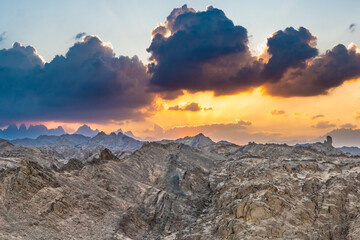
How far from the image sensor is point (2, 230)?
40875mm

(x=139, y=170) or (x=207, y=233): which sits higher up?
(x=139, y=170)

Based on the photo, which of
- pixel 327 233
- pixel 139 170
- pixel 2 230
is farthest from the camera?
pixel 139 170

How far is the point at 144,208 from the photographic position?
212 feet

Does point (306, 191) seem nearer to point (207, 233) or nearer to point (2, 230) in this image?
point (207, 233)

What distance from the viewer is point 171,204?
67.8m

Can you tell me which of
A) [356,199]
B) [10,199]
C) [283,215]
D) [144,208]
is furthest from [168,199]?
[356,199]

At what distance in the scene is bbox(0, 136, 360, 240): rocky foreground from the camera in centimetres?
4714

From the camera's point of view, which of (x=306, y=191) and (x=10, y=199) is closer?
(x=10, y=199)

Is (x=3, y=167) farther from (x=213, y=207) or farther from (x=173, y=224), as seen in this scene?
(x=213, y=207)

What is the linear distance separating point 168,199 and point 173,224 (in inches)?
393

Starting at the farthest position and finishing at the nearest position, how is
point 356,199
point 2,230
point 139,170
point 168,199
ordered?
1. point 139,170
2. point 168,199
3. point 356,199
4. point 2,230

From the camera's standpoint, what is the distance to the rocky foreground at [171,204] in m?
47.1

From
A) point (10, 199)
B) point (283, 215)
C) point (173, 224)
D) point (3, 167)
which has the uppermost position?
point (3, 167)

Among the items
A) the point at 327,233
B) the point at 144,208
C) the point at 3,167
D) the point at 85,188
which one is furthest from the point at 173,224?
the point at 3,167
